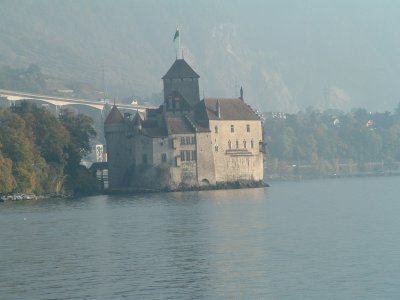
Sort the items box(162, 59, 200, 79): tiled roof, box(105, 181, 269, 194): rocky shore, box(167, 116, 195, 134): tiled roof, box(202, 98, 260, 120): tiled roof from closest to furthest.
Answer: box(105, 181, 269, 194): rocky shore < box(167, 116, 195, 134): tiled roof < box(202, 98, 260, 120): tiled roof < box(162, 59, 200, 79): tiled roof

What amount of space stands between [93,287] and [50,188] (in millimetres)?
67094

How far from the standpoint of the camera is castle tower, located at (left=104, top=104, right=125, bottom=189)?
134625 millimetres

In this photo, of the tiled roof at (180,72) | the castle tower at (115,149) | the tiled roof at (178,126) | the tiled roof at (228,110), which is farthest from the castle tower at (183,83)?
the tiled roof at (178,126)

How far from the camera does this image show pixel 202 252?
6206 centimetres

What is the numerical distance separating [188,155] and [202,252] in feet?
228

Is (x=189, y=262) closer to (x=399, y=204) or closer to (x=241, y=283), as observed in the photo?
(x=241, y=283)

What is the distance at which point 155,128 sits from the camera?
131 metres

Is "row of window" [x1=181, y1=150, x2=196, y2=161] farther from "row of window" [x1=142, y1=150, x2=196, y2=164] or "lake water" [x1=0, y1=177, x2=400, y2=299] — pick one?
"lake water" [x1=0, y1=177, x2=400, y2=299]

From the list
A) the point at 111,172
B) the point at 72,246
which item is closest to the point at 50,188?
the point at 111,172

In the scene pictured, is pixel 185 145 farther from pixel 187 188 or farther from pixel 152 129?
pixel 187 188

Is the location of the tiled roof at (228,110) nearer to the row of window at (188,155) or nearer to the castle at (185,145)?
the castle at (185,145)

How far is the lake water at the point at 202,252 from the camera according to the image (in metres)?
50.9

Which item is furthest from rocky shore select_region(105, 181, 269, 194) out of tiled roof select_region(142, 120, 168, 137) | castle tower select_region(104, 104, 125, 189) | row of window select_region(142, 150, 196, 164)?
castle tower select_region(104, 104, 125, 189)

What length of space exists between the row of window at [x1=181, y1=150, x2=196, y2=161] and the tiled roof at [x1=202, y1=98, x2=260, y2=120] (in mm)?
4526
